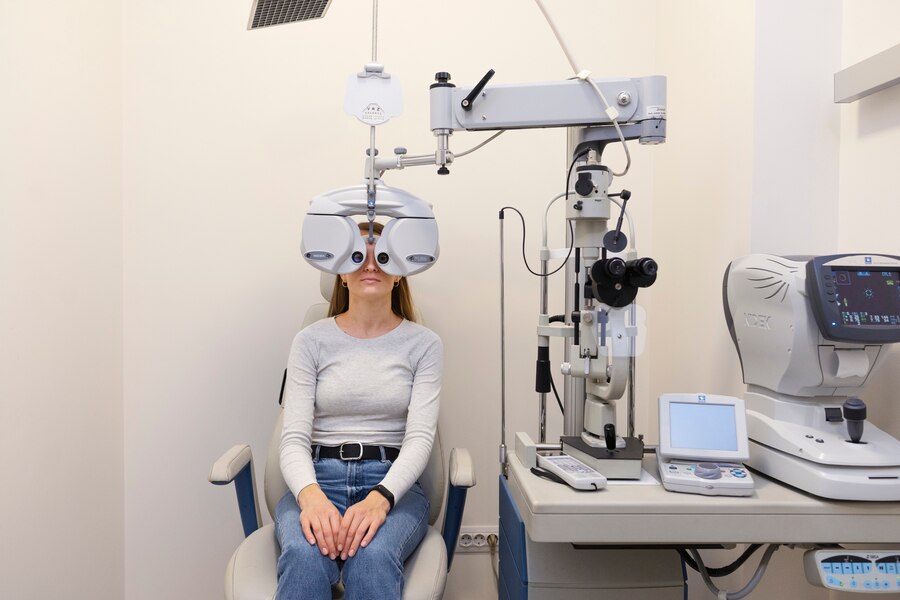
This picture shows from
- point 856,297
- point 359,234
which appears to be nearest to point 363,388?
point 359,234

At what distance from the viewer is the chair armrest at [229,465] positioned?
Answer: 157cm

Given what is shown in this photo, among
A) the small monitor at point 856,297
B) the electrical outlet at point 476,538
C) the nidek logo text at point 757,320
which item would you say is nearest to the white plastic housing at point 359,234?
the nidek logo text at point 757,320

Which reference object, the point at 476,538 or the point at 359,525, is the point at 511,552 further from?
the point at 476,538

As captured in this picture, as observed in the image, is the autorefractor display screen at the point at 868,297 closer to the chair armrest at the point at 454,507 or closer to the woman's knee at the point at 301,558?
the chair armrest at the point at 454,507

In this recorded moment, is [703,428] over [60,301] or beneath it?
beneath

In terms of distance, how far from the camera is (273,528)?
166cm

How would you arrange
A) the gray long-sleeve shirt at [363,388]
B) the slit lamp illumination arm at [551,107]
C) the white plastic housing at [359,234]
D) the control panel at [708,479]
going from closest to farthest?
the control panel at [708,479], the slit lamp illumination arm at [551,107], the white plastic housing at [359,234], the gray long-sleeve shirt at [363,388]

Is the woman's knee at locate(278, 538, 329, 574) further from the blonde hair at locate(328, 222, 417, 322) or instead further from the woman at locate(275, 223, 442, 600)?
the blonde hair at locate(328, 222, 417, 322)

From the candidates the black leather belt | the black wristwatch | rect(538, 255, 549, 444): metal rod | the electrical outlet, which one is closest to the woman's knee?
the black wristwatch

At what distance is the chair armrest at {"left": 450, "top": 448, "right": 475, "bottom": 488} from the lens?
1.59m

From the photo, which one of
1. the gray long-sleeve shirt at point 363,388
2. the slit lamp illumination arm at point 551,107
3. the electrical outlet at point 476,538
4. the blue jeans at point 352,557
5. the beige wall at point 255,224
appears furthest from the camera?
the electrical outlet at point 476,538

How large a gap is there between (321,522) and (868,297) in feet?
3.84

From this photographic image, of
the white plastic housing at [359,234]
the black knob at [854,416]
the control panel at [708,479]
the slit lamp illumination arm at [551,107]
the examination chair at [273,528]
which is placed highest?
the slit lamp illumination arm at [551,107]

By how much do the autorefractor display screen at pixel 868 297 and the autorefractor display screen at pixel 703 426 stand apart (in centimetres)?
29
